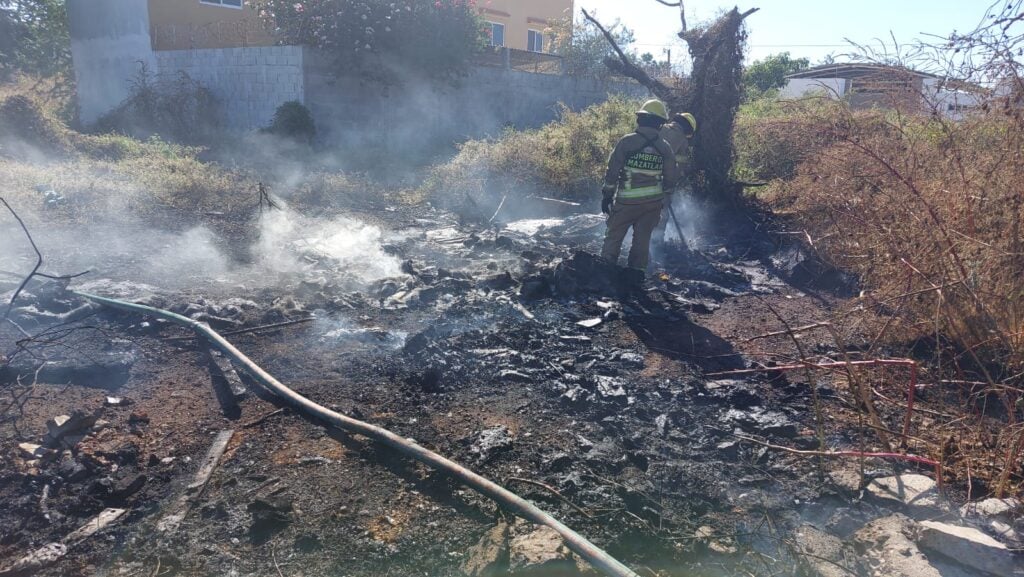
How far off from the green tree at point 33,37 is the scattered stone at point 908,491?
983 inches

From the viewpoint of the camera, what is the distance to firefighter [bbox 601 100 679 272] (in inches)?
257

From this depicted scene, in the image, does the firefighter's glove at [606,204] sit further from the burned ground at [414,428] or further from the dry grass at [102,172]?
the dry grass at [102,172]

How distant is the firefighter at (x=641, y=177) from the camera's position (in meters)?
6.54

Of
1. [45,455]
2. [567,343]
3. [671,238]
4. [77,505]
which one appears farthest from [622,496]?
[671,238]

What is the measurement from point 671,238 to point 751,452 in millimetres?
5878

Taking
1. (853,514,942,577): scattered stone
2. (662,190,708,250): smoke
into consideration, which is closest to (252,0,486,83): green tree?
(662,190,708,250): smoke

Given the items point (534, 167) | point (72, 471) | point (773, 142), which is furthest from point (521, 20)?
point (72, 471)

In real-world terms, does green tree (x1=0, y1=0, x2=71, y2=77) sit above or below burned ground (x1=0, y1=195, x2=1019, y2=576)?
above

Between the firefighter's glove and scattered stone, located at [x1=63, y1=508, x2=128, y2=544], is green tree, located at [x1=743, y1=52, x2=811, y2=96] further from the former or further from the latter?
scattered stone, located at [x1=63, y1=508, x2=128, y2=544]

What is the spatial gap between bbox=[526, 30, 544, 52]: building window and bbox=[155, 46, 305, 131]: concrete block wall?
13.7m

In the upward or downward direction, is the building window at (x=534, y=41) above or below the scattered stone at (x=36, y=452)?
above

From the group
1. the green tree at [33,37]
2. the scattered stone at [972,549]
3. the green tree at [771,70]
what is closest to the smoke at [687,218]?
the scattered stone at [972,549]

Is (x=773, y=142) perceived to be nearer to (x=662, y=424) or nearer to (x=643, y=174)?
(x=643, y=174)

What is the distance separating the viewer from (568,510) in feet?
10.1
